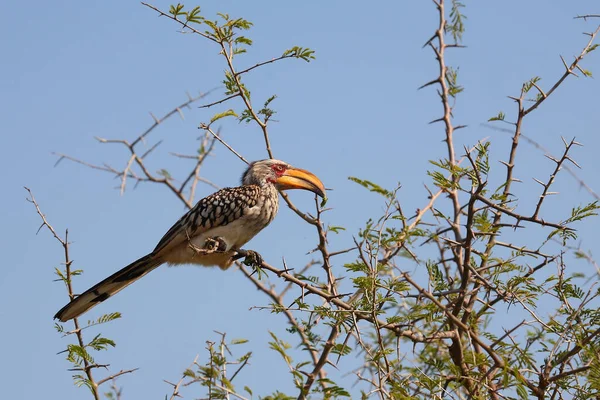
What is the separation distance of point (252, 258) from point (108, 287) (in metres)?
1.04

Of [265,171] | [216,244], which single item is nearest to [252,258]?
[216,244]

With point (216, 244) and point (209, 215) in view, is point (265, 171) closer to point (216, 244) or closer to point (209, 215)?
point (209, 215)

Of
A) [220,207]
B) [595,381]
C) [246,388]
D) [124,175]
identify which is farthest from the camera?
[220,207]

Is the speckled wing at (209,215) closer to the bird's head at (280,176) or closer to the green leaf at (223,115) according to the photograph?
the bird's head at (280,176)

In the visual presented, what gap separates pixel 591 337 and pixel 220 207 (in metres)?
Result: 2.79

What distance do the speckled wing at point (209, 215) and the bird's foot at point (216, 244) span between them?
111mm

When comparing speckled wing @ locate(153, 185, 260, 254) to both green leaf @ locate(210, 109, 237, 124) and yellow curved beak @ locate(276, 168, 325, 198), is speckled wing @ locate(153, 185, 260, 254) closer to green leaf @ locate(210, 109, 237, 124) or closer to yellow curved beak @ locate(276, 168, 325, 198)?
yellow curved beak @ locate(276, 168, 325, 198)

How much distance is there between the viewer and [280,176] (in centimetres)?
623

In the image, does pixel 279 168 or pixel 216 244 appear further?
pixel 279 168

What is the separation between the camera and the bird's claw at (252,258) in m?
5.44

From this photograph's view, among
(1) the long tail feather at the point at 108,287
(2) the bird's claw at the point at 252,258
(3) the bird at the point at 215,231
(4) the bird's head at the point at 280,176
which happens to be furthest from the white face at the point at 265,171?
(1) the long tail feather at the point at 108,287

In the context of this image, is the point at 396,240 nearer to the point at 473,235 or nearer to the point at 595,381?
the point at 473,235

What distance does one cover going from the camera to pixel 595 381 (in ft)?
12.6

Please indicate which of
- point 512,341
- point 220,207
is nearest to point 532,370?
point 512,341
